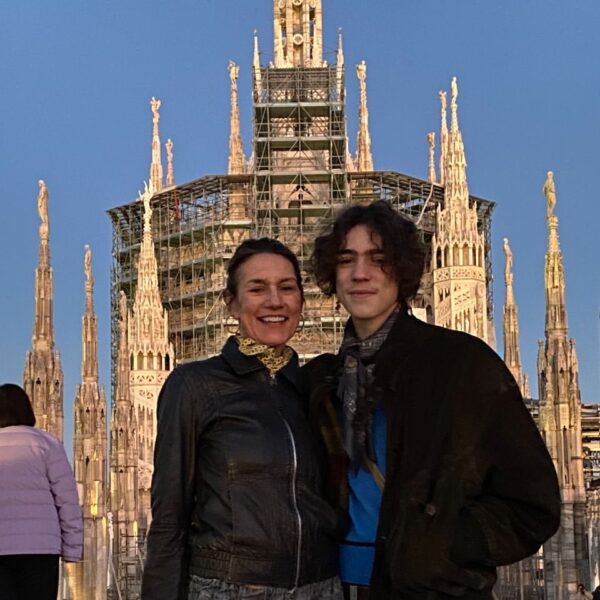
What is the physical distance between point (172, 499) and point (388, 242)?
1227 millimetres

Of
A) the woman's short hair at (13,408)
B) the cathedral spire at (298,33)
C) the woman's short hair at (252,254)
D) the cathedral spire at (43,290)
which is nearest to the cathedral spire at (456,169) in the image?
the cathedral spire at (298,33)

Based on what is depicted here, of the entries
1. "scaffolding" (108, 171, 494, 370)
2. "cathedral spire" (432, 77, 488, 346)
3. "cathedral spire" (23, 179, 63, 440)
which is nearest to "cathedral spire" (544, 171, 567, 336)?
"cathedral spire" (432, 77, 488, 346)

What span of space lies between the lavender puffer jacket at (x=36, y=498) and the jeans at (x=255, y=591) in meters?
2.36

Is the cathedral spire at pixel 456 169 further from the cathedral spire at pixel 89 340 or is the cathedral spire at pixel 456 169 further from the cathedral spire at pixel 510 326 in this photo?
the cathedral spire at pixel 89 340

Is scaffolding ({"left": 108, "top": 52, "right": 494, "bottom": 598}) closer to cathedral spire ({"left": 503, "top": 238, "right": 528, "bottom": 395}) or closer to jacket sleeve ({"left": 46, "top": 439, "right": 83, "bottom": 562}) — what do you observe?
cathedral spire ({"left": 503, "top": 238, "right": 528, "bottom": 395})

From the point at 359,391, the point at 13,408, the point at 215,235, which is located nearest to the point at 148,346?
the point at 215,235

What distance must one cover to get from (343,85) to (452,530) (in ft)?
141

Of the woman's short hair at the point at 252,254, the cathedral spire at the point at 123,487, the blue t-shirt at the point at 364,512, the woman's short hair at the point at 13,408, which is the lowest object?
the cathedral spire at the point at 123,487

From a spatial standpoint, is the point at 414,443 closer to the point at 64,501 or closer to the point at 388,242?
the point at 388,242

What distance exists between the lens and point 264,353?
14.3 feet

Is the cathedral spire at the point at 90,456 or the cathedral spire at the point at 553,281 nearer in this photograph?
the cathedral spire at the point at 553,281

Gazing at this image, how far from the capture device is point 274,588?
4.09 m

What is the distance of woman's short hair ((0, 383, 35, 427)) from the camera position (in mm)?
6445

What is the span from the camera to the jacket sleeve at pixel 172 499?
13.5 feet
